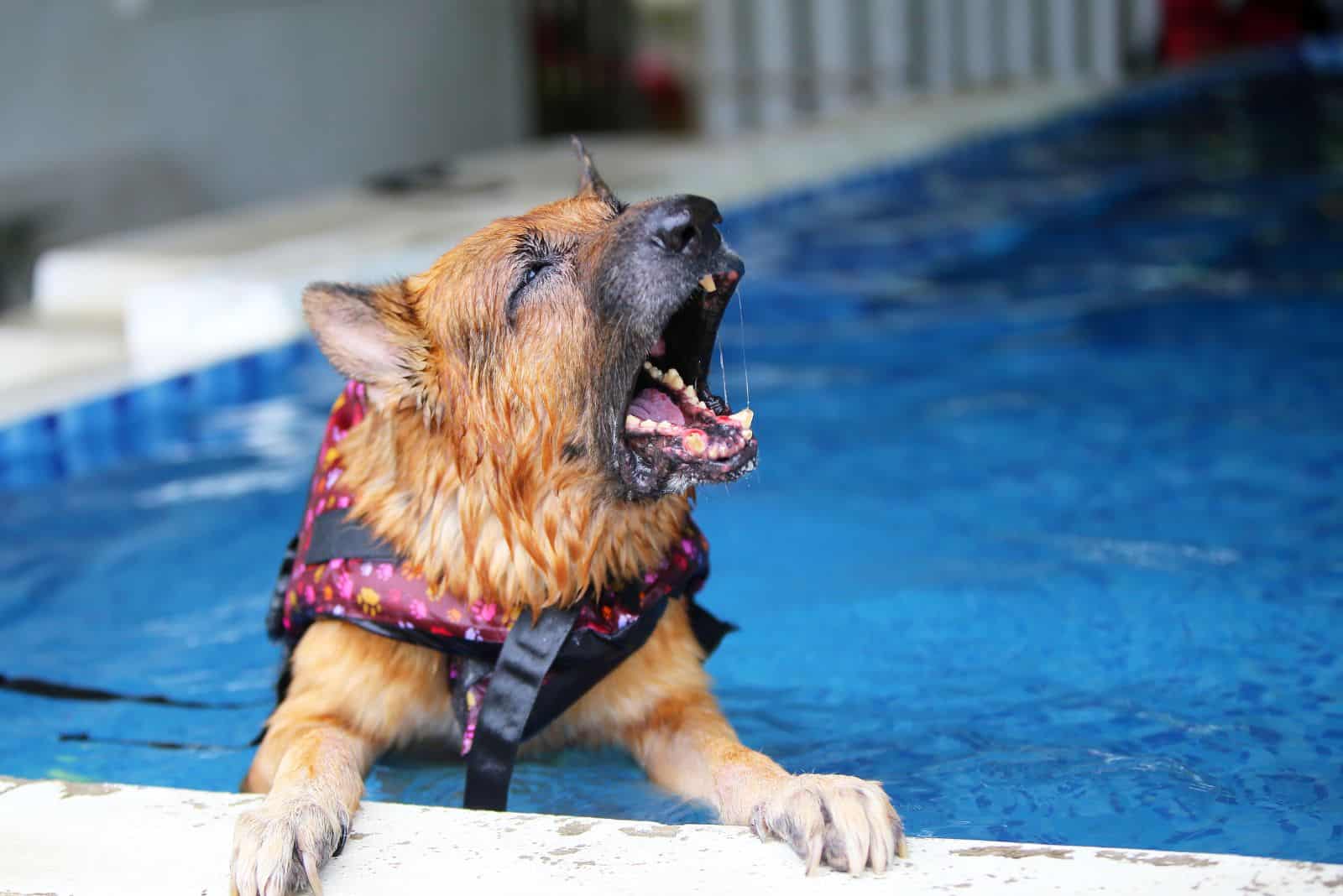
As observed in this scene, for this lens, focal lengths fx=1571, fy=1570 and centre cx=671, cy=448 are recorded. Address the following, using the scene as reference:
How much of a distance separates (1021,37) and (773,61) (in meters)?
4.91

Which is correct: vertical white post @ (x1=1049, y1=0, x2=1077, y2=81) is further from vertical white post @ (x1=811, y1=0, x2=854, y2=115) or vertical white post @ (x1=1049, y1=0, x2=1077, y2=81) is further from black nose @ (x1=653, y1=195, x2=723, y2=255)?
black nose @ (x1=653, y1=195, x2=723, y2=255)

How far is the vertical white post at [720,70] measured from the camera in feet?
51.2

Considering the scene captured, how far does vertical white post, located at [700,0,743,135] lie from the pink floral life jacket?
12458 mm

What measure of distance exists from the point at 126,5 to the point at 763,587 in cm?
842

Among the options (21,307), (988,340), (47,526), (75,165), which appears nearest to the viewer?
(47,526)

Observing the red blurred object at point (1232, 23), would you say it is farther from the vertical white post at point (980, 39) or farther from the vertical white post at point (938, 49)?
the vertical white post at point (938, 49)

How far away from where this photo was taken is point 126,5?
11.5m

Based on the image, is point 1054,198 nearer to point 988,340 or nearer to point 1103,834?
point 988,340

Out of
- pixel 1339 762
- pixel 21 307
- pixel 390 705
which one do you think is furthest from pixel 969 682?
pixel 21 307

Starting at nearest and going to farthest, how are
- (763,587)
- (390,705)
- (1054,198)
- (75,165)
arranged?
(390,705)
(763,587)
(75,165)
(1054,198)

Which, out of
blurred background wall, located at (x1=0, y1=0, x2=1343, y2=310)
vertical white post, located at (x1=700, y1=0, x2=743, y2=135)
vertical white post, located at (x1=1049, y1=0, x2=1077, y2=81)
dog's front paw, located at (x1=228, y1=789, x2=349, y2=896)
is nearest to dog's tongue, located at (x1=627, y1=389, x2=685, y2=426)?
dog's front paw, located at (x1=228, y1=789, x2=349, y2=896)

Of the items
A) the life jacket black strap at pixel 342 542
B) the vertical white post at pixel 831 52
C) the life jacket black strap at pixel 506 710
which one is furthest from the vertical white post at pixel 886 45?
the life jacket black strap at pixel 506 710

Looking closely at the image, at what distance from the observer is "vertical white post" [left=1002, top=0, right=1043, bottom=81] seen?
768 inches

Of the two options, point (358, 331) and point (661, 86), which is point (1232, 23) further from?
point (358, 331)
